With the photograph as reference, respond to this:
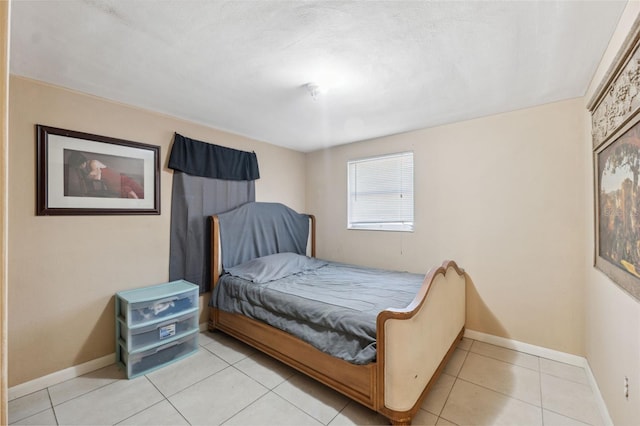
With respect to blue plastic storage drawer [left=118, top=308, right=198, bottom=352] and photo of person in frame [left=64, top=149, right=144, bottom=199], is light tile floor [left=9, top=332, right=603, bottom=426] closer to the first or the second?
blue plastic storage drawer [left=118, top=308, right=198, bottom=352]

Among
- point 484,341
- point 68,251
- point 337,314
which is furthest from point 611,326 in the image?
point 68,251

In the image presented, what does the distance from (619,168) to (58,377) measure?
4.00m

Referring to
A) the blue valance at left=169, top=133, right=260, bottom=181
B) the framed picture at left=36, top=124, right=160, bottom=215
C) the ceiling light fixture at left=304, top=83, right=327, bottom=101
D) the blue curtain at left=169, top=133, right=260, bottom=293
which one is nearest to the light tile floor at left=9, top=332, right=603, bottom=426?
the blue curtain at left=169, top=133, right=260, bottom=293

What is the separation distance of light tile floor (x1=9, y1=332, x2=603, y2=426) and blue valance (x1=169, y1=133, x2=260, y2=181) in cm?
188

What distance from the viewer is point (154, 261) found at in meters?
2.65

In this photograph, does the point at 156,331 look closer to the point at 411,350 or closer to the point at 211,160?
the point at 211,160

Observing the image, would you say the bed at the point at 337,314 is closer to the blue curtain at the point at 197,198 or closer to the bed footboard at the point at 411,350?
the bed footboard at the point at 411,350

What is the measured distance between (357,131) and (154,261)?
2.59 metres

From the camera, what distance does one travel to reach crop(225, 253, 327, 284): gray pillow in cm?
280

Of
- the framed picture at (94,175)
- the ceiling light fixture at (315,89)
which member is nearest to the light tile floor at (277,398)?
the framed picture at (94,175)

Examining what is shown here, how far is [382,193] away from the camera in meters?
3.53

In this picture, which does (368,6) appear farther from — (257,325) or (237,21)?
(257,325)

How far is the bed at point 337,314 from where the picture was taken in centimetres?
163

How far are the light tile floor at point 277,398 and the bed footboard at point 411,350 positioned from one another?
179 millimetres
